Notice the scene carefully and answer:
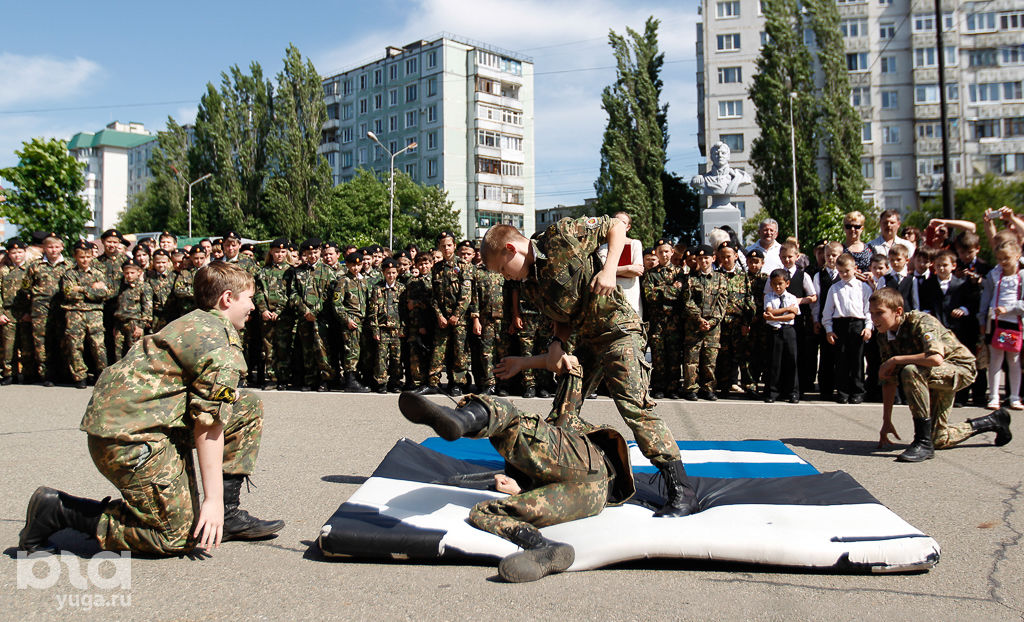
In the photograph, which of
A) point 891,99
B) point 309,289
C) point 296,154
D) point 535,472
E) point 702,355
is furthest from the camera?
point 891,99

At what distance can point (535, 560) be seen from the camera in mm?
3438

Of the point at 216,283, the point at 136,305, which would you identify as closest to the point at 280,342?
the point at 136,305

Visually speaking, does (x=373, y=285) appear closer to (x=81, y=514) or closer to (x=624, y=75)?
(x=81, y=514)

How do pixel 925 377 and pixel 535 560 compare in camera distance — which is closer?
pixel 535 560

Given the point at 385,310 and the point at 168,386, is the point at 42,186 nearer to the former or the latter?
the point at 385,310

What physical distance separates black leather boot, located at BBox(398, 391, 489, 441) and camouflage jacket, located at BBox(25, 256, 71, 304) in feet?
31.0

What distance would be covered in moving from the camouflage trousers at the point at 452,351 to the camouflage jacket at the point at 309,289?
1.63m

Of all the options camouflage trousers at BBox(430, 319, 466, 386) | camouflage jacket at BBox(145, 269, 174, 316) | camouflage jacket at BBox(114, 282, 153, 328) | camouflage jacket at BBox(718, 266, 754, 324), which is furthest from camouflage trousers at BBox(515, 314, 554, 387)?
camouflage jacket at BBox(114, 282, 153, 328)

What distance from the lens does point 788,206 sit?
44219mm

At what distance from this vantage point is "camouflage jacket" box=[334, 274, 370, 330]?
10.4 metres

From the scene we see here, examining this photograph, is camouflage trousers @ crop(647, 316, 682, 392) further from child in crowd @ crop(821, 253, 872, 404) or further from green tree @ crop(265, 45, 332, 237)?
green tree @ crop(265, 45, 332, 237)

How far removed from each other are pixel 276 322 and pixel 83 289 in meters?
2.67

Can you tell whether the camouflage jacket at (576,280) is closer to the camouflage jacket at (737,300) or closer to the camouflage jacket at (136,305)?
the camouflage jacket at (737,300)

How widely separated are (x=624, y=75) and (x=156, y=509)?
4632 cm
